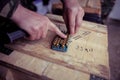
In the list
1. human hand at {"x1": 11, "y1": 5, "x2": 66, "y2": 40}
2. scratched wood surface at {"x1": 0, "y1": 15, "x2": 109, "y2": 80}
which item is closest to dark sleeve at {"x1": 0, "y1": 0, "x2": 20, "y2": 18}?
human hand at {"x1": 11, "y1": 5, "x2": 66, "y2": 40}

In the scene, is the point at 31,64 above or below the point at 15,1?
below

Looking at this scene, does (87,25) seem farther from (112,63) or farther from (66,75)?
(112,63)

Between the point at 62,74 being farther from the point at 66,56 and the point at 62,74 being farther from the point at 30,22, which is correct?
the point at 30,22

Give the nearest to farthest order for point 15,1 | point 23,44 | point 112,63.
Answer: point 15,1, point 23,44, point 112,63

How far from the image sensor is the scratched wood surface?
1.48 feet

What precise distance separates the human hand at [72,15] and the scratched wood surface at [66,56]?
0.04 m

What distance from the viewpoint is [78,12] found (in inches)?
22.3

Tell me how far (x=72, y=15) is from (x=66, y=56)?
0.16 metres

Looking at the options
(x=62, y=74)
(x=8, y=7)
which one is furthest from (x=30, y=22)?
(x=62, y=74)

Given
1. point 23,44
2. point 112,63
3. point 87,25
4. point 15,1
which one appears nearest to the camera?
point 15,1

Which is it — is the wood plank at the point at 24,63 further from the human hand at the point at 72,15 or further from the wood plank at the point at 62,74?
the human hand at the point at 72,15

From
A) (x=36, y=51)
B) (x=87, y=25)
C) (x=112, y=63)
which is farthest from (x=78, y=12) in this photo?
(x=112, y=63)

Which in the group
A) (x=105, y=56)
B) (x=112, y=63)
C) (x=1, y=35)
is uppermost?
(x=1, y=35)

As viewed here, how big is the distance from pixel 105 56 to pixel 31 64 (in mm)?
238
